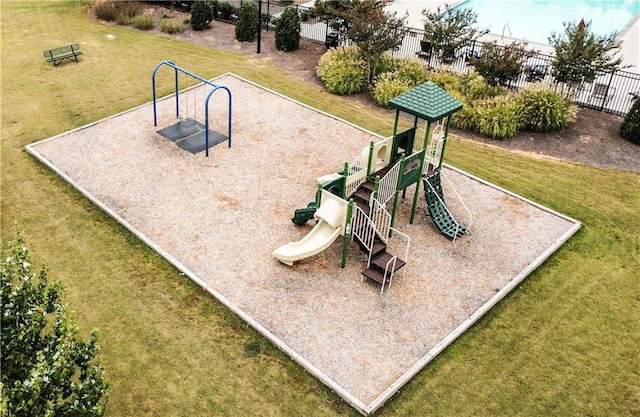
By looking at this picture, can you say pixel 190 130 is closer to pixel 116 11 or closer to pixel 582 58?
pixel 116 11

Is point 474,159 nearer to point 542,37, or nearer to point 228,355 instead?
point 228,355

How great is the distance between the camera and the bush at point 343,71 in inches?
824

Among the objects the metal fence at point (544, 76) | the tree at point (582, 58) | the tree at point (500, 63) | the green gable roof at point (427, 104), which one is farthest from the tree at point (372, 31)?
the green gable roof at point (427, 104)

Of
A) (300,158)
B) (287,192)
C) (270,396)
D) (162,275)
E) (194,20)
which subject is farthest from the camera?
(194,20)

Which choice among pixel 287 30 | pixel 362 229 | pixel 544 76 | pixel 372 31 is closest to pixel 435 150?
pixel 362 229

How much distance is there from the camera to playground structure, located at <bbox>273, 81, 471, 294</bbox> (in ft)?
40.2

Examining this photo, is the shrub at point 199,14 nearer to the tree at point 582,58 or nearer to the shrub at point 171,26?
the shrub at point 171,26

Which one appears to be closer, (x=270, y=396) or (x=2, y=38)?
(x=270, y=396)

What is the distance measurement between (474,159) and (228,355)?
10.1 meters

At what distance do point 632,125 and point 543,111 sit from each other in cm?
278

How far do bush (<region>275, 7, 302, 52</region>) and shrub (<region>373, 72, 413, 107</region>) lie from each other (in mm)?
5150

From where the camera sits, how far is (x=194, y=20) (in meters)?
25.9

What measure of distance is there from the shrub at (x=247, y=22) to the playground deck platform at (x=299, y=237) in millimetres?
7506

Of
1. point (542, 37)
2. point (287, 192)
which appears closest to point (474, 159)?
point (287, 192)
